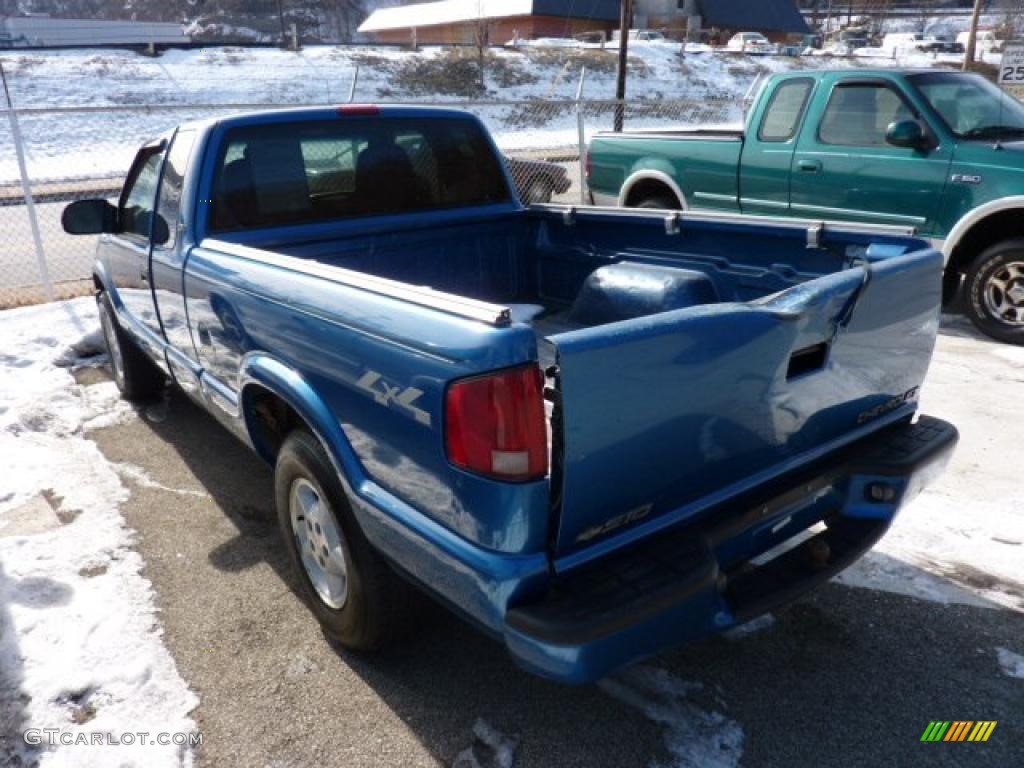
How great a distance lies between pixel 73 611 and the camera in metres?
3.24

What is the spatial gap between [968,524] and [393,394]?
288 centimetres

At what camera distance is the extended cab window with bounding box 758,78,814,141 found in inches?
279

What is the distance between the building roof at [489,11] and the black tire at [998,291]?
45.6 meters

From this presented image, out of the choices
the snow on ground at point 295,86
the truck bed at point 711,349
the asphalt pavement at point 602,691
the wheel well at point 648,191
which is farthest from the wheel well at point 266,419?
the snow on ground at point 295,86

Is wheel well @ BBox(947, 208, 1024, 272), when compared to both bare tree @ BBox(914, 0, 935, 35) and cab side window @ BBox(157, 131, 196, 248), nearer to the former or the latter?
cab side window @ BBox(157, 131, 196, 248)

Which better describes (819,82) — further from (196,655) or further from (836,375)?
(196,655)

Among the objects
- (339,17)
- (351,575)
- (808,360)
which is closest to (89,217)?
(351,575)

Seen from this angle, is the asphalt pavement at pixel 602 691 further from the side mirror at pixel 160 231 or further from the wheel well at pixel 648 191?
the wheel well at pixel 648 191

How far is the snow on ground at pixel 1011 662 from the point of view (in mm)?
2826

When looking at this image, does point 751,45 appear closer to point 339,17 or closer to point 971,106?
point 339,17

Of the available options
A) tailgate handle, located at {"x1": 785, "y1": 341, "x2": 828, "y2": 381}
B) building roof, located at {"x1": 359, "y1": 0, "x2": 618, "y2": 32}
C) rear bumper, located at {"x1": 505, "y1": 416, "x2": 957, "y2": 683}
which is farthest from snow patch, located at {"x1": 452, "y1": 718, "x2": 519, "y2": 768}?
building roof, located at {"x1": 359, "y1": 0, "x2": 618, "y2": 32}

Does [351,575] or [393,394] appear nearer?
[393,394]

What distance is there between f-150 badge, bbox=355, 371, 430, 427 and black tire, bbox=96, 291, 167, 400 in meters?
3.32

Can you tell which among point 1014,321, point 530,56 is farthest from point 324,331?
point 530,56
